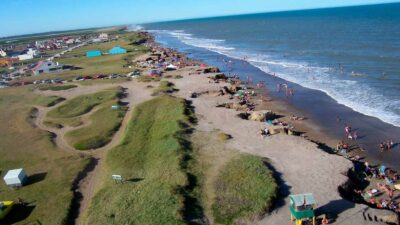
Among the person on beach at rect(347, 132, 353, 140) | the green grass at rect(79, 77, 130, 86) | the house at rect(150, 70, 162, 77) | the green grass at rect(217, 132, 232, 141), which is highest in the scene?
the house at rect(150, 70, 162, 77)

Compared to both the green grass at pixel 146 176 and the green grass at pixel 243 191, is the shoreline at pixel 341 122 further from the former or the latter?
the green grass at pixel 146 176

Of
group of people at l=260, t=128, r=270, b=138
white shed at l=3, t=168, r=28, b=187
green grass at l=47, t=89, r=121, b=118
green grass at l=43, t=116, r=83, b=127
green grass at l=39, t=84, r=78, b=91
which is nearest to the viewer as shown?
white shed at l=3, t=168, r=28, b=187

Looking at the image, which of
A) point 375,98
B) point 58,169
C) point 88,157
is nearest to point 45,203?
point 58,169

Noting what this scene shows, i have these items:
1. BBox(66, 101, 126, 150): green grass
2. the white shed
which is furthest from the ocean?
the white shed

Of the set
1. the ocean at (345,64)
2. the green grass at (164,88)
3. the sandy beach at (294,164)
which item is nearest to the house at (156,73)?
the green grass at (164,88)

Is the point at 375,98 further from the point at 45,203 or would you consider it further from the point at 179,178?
the point at 45,203

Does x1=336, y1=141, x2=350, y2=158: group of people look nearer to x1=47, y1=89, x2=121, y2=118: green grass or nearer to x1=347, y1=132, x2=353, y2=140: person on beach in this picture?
x1=347, y1=132, x2=353, y2=140: person on beach

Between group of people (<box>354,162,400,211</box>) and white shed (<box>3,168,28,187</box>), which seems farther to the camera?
white shed (<box>3,168,28,187</box>)
